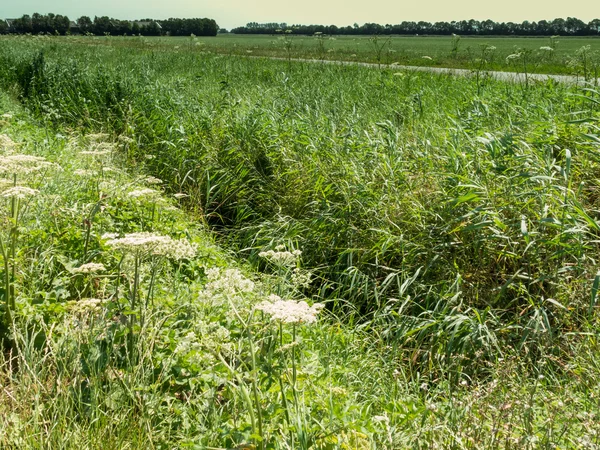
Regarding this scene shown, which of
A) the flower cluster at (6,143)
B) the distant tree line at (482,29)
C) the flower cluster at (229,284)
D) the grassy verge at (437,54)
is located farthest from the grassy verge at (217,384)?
the distant tree line at (482,29)

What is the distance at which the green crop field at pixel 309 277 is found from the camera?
2369 millimetres

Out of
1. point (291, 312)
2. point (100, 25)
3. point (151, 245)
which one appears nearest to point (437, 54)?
point (151, 245)

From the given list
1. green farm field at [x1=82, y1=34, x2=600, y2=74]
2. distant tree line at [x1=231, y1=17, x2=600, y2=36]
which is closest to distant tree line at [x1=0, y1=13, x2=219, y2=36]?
distant tree line at [x1=231, y1=17, x2=600, y2=36]

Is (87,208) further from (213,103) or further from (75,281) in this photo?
(213,103)

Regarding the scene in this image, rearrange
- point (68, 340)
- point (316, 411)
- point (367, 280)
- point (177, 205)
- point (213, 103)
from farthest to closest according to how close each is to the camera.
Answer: point (213, 103) < point (177, 205) < point (367, 280) < point (68, 340) < point (316, 411)

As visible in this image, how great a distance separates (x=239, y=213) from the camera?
6.49 metres

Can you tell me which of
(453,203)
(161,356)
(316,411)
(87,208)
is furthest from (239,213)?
(316,411)

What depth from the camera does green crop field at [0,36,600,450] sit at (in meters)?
2.37

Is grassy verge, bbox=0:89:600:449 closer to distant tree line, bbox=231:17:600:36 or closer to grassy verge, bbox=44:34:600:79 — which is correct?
grassy verge, bbox=44:34:600:79

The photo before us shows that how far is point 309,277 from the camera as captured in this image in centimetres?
405

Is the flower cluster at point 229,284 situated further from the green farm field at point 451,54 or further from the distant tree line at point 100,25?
the distant tree line at point 100,25

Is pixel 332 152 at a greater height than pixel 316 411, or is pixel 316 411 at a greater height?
pixel 332 152

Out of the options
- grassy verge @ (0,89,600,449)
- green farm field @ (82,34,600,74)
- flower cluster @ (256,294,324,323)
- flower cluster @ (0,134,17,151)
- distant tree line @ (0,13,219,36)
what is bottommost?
grassy verge @ (0,89,600,449)

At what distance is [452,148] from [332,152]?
51.7 inches
